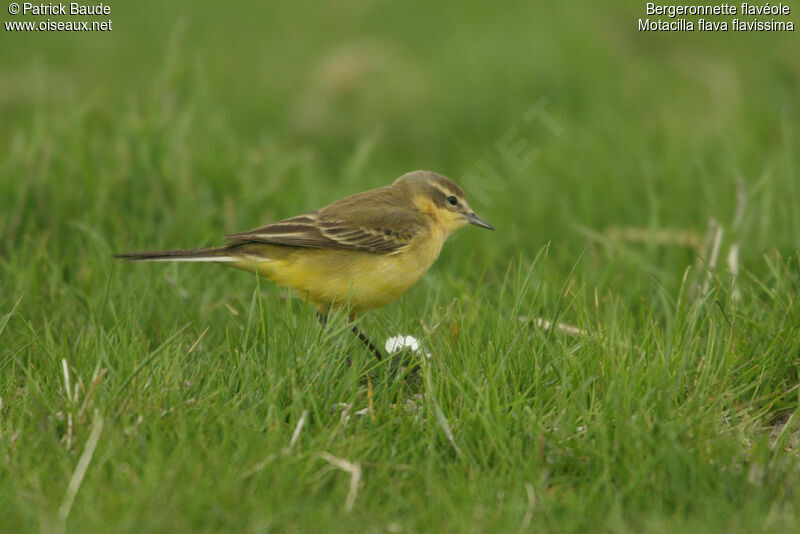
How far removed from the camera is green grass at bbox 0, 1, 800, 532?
4.27m

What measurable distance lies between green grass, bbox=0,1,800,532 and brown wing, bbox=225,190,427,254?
0.39m

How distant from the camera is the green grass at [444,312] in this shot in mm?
4273

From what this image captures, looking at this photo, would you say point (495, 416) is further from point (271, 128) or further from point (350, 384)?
point (271, 128)

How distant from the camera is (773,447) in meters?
4.62

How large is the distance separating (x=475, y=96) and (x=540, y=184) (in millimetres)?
3205

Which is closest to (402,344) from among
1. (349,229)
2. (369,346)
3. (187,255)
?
(369,346)

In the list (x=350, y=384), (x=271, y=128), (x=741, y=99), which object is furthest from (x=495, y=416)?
(x=271, y=128)

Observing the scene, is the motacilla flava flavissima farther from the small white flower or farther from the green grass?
the small white flower

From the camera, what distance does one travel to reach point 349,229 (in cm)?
644

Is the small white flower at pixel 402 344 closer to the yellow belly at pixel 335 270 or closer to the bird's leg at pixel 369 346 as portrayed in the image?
the bird's leg at pixel 369 346

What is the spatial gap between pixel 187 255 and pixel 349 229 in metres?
1.00

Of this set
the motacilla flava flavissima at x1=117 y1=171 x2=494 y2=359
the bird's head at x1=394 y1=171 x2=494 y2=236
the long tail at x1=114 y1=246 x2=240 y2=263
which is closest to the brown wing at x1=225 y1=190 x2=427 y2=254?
the motacilla flava flavissima at x1=117 y1=171 x2=494 y2=359

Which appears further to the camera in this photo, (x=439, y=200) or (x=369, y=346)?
(x=439, y=200)

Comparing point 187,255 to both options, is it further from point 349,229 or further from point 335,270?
point 349,229
